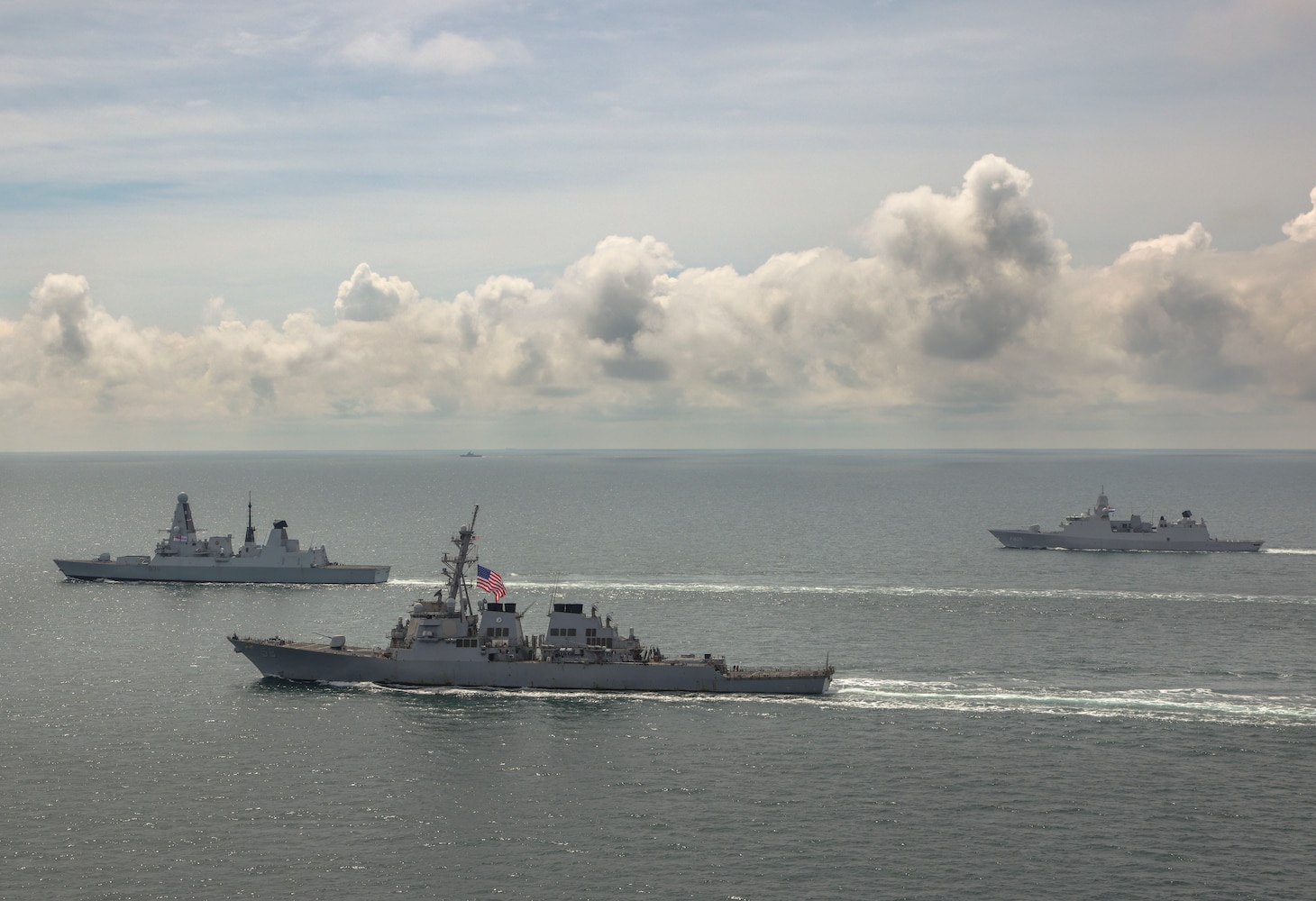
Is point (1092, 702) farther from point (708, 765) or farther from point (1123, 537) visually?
point (1123, 537)

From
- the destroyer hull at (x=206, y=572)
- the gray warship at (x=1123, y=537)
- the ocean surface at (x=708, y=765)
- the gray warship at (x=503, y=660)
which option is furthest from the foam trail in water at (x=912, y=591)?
the gray warship at (x=1123, y=537)

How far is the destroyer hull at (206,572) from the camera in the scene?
5251 inches

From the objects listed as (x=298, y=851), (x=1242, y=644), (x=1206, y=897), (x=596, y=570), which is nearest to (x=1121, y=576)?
(x=1242, y=644)

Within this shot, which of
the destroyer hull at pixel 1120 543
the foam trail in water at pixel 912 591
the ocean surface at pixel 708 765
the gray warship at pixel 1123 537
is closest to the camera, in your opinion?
the ocean surface at pixel 708 765

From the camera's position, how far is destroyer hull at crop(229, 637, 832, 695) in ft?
255

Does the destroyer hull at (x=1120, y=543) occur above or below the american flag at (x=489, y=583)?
above

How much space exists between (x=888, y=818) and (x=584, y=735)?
21.3 metres

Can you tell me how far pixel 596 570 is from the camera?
13750cm

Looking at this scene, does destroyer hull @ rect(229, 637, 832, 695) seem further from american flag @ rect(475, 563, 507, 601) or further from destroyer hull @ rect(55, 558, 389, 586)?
destroyer hull @ rect(55, 558, 389, 586)

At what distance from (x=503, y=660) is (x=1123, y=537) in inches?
4404

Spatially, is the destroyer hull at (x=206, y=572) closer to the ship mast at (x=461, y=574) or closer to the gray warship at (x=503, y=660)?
the ship mast at (x=461, y=574)

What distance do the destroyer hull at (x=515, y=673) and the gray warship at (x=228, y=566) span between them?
166ft

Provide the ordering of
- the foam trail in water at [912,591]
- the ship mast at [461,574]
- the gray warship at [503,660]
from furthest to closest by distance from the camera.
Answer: the foam trail in water at [912,591], the ship mast at [461,574], the gray warship at [503,660]

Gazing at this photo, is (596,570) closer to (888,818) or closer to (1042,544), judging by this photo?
(1042,544)
